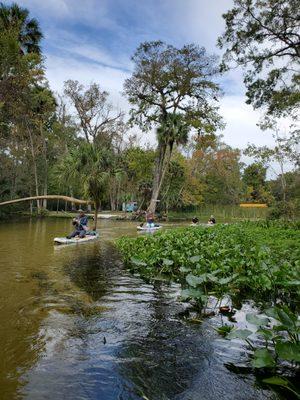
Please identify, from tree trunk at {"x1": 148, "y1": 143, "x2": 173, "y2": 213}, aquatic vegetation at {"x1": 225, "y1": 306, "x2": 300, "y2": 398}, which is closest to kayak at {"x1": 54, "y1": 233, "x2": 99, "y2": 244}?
aquatic vegetation at {"x1": 225, "y1": 306, "x2": 300, "y2": 398}

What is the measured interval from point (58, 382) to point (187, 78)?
30098 mm

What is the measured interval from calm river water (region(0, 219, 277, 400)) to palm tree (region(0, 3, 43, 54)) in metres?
17.5

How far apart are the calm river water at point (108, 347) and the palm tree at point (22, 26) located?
17.5m

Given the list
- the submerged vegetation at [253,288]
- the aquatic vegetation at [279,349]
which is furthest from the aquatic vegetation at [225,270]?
the aquatic vegetation at [279,349]

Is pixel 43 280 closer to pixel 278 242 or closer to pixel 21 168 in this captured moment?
pixel 278 242

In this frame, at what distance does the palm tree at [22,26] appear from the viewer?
71.5ft

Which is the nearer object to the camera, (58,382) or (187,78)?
(58,382)

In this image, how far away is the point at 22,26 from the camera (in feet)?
80.8

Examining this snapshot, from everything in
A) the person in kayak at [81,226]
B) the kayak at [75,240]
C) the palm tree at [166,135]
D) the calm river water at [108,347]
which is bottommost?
the calm river water at [108,347]

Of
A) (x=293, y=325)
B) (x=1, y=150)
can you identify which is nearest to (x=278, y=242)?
(x=293, y=325)

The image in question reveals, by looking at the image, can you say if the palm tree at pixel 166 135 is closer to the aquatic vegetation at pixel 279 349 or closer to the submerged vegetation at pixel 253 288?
the submerged vegetation at pixel 253 288

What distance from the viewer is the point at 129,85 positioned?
3312 centimetres

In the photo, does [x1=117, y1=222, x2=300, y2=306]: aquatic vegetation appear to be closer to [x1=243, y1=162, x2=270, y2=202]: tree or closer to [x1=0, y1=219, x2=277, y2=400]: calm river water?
[x1=0, y1=219, x2=277, y2=400]: calm river water

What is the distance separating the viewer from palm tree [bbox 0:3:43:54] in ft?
71.5
